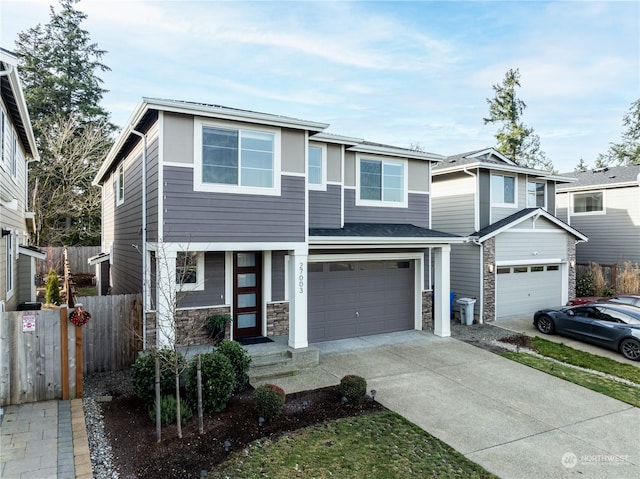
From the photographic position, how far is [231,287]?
32.1 feet

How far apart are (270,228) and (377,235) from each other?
3169 millimetres

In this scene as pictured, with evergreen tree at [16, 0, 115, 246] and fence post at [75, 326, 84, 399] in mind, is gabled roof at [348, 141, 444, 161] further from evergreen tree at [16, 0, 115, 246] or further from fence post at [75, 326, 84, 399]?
evergreen tree at [16, 0, 115, 246]

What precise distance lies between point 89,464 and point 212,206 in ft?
16.0

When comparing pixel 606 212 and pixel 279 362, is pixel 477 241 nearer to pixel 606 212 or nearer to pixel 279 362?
pixel 279 362

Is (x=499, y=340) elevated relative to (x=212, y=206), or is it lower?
lower

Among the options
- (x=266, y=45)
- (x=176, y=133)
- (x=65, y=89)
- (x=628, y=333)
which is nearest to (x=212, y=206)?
(x=176, y=133)

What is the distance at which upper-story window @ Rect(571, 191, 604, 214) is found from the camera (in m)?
20.4

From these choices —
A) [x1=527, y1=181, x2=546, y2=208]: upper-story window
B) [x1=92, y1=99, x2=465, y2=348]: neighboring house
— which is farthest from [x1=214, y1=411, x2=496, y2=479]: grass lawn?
[x1=527, y1=181, x2=546, y2=208]: upper-story window

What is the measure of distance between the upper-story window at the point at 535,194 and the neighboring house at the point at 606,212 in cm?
279

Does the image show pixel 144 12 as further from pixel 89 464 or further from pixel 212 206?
pixel 89 464

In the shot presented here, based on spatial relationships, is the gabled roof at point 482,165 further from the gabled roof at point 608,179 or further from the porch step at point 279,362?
the porch step at point 279,362

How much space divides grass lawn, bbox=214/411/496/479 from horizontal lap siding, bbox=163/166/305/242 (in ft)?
13.9

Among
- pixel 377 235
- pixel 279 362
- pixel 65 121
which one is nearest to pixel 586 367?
pixel 377 235

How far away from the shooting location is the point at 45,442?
5473 millimetres
